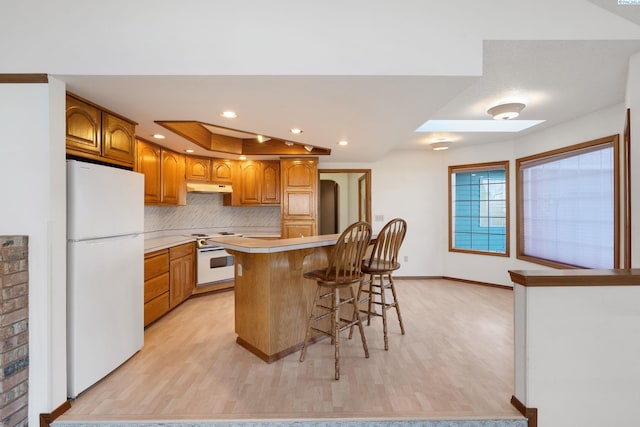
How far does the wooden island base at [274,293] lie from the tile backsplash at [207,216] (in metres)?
2.26

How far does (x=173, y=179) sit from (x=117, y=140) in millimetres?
1544

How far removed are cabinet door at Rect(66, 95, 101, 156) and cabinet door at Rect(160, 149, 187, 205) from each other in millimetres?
1540

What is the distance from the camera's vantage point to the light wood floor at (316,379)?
180cm

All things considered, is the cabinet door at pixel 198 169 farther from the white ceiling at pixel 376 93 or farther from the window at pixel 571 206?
the window at pixel 571 206

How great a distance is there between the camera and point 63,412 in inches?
71.0

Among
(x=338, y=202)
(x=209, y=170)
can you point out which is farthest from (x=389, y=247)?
(x=338, y=202)

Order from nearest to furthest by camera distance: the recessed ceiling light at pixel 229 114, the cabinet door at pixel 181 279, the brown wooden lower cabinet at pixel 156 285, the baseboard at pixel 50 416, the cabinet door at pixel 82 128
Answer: the baseboard at pixel 50 416 < the cabinet door at pixel 82 128 < the recessed ceiling light at pixel 229 114 < the brown wooden lower cabinet at pixel 156 285 < the cabinet door at pixel 181 279

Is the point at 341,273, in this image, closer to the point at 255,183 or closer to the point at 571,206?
the point at 255,183

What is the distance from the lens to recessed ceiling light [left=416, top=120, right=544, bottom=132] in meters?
3.90

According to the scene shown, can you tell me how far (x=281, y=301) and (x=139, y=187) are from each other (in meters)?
1.57

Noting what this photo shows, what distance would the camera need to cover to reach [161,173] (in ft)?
12.3

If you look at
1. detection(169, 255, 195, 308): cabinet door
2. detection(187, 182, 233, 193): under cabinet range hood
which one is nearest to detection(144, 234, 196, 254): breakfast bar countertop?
detection(169, 255, 195, 308): cabinet door

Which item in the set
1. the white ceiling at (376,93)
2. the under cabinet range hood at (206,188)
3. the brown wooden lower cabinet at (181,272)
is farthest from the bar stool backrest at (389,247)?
→ the under cabinet range hood at (206,188)

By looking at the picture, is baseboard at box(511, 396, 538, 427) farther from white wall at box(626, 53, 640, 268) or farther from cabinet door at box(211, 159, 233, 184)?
cabinet door at box(211, 159, 233, 184)
